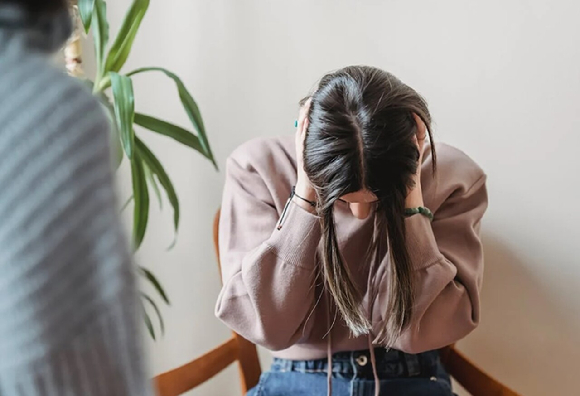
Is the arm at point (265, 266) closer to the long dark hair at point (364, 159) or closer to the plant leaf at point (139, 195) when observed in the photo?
the long dark hair at point (364, 159)

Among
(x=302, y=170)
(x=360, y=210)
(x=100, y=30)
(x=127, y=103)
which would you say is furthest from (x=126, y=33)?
(x=360, y=210)

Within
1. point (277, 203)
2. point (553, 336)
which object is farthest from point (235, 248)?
point (553, 336)

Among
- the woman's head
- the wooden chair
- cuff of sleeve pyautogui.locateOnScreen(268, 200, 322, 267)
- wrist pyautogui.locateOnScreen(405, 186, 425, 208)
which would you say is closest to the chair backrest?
the wooden chair

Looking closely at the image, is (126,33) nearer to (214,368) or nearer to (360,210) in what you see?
(360,210)

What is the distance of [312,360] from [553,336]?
54 cm

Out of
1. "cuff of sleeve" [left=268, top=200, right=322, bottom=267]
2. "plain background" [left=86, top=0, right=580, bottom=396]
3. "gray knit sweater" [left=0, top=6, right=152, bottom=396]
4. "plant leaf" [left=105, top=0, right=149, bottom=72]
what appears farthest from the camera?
"plain background" [left=86, top=0, right=580, bottom=396]

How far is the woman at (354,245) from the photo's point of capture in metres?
0.83

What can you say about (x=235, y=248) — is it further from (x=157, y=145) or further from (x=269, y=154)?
(x=157, y=145)

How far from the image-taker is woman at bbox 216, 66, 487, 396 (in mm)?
832

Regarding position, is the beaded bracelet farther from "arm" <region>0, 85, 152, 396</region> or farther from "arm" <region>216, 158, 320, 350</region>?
"arm" <region>0, 85, 152, 396</region>

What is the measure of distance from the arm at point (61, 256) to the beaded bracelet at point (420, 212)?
1.97 ft

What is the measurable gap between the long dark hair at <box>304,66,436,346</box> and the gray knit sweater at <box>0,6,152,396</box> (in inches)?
18.4

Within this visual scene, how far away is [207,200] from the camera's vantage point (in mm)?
1420

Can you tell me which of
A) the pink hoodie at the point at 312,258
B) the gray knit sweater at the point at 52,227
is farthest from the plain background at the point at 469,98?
the gray knit sweater at the point at 52,227
